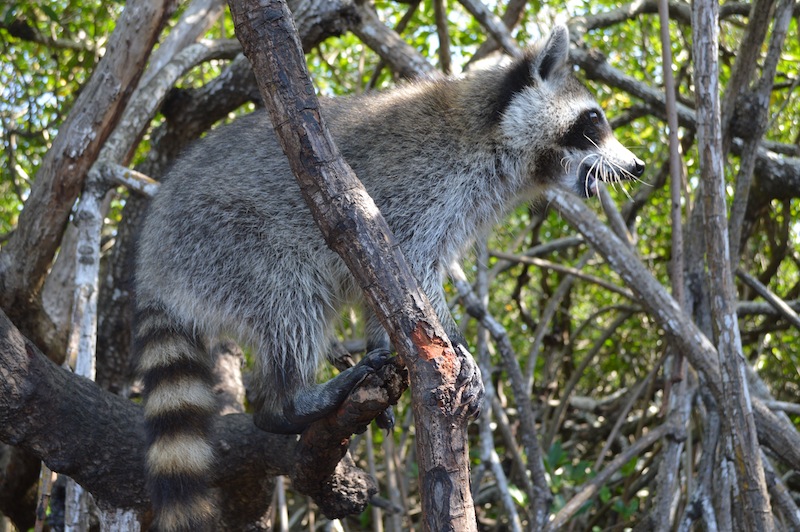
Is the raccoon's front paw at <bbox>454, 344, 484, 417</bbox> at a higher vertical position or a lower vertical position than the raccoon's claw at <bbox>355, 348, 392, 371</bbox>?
lower

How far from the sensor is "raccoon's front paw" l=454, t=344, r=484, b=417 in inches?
92.8

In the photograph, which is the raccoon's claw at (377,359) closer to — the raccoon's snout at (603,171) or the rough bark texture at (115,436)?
the rough bark texture at (115,436)

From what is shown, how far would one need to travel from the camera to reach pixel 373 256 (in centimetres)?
238

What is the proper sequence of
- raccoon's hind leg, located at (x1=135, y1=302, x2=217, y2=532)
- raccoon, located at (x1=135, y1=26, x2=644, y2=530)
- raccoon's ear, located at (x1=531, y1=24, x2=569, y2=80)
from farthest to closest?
raccoon's ear, located at (x1=531, y1=24, x2=569, y2=80) → raccoon, located at (x1=135, y1=26, x2=644, y2=530) → raccoon's hind leg, located at (x1=135, y1=302, x2=217, y2=532)

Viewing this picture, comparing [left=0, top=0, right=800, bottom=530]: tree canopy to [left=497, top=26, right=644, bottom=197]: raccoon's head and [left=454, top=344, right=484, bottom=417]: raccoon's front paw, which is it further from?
[left=454, top=344, right=484, bottom=417]: raccoon's front paw

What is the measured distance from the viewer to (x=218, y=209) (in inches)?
Answer: 143

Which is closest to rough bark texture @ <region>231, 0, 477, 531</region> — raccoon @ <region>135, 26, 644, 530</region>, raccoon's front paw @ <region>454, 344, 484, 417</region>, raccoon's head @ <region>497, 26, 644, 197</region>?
raccoon's front paw @ <region>454, 344, 484, 417</region>

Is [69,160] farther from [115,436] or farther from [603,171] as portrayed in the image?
[603,171]

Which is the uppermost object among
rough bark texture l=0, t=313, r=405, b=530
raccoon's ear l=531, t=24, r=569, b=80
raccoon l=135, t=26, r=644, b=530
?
raccoon's ear l=531, t=24, r=569, b=80

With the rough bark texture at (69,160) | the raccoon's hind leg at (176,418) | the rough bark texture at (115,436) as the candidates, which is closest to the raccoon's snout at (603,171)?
the rough bark texture at (115,436)

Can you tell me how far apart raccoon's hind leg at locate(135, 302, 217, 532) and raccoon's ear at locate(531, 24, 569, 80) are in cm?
201

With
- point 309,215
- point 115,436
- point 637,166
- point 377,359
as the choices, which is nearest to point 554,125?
point 637,166

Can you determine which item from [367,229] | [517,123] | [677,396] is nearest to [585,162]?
[517,123]

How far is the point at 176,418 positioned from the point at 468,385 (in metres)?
1.26
